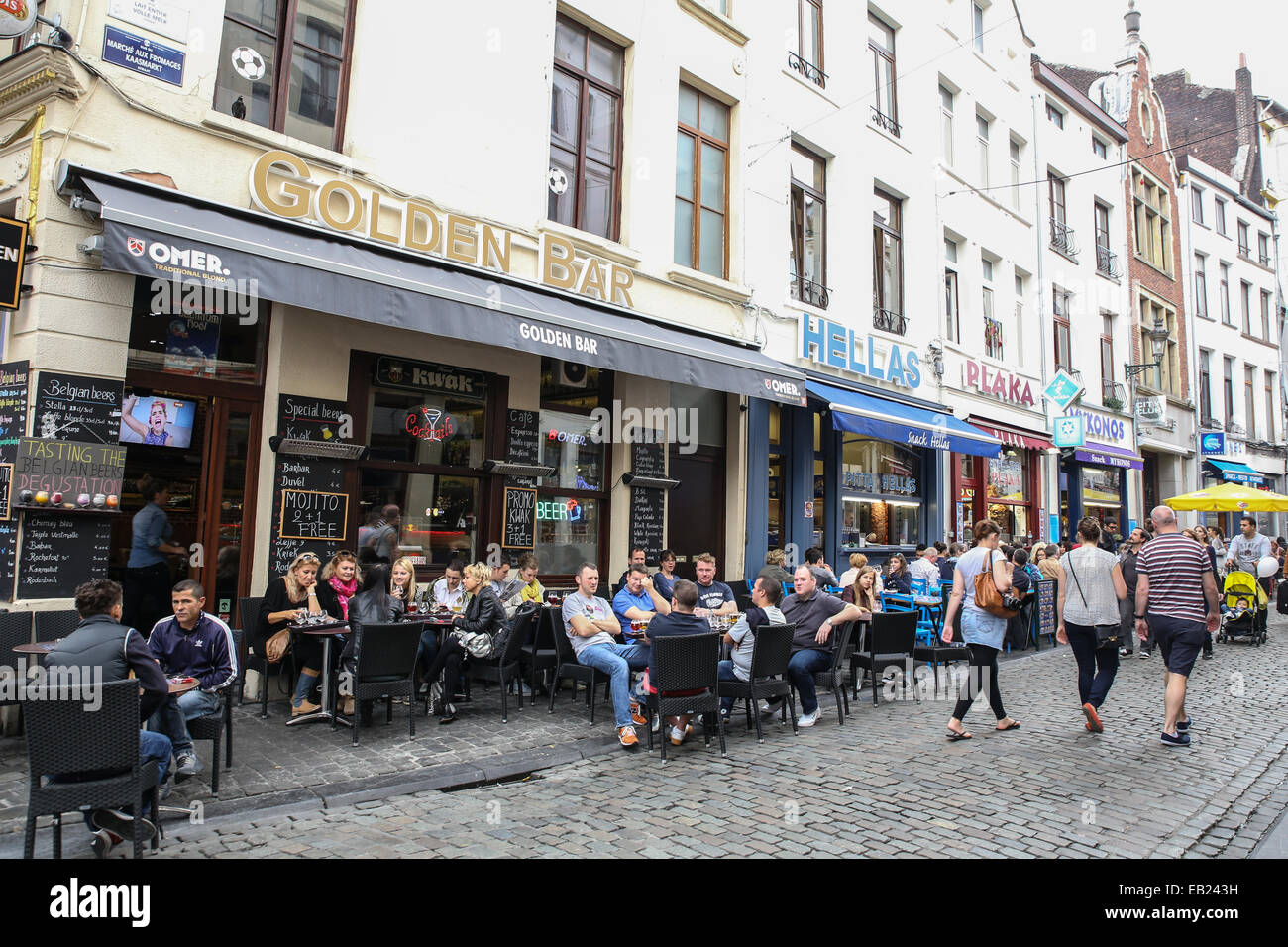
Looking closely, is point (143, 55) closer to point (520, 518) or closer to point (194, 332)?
point (194, 332)

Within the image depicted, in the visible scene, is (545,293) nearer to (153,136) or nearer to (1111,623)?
(153,136)

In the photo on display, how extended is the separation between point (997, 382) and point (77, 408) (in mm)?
16004

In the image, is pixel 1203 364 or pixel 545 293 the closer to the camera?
pixel 545 293

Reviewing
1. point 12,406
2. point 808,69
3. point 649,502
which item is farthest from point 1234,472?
point 12,406

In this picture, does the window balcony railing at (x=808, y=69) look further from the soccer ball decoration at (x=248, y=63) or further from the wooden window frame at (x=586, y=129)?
the soccer ball decoration at (x=248, y=63)

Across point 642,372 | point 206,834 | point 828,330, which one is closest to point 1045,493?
point 828,330

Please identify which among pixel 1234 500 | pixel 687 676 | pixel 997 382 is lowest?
pixel 687 676

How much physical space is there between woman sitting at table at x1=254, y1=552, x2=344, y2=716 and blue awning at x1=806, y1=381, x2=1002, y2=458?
7094 millimetres

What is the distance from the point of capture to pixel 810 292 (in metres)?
13.5

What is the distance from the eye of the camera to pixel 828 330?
13266 millimetres

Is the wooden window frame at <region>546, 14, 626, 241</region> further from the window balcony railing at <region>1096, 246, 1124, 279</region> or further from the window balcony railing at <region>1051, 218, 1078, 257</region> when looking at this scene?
the window balcony railing at <region>1096, 246, 1124, 279</region>

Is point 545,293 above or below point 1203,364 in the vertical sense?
below

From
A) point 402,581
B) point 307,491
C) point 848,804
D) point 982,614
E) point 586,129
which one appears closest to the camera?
point 848,804
